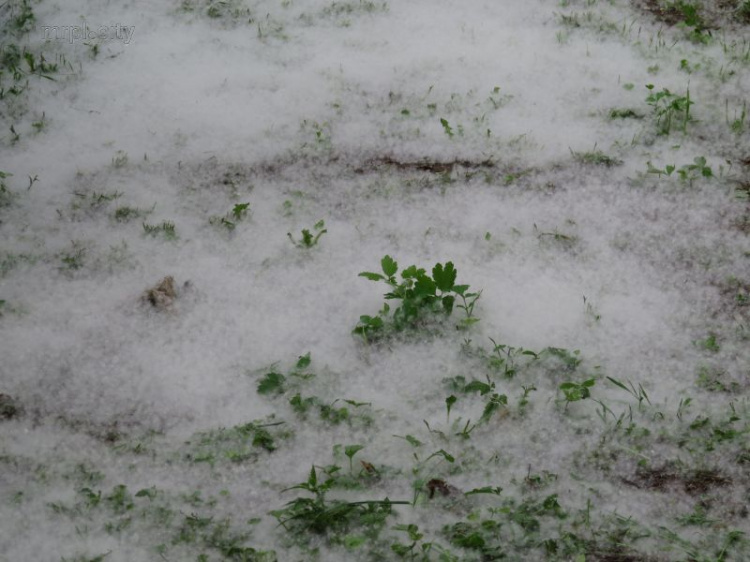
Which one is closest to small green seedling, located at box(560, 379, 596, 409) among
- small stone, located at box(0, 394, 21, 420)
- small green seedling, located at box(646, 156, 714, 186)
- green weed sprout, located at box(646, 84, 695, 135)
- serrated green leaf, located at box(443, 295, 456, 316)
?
serrated green leaf, located at box(443, 295, 456, 316)

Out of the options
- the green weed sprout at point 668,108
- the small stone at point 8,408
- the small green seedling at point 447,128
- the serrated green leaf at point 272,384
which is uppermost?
the green weed sprout at point 668,108

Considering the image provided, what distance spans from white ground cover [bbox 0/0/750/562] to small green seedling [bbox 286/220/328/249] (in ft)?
0.11

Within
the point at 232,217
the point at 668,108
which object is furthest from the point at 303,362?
the point at 668,108

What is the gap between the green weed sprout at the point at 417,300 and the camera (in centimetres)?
301

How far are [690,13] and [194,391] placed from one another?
12.7 ft

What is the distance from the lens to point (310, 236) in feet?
11.2

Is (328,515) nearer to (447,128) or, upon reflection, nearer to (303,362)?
(303,362)

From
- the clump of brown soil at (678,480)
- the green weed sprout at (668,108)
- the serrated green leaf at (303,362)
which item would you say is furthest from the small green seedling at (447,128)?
the clump of brown soil at (678,480)

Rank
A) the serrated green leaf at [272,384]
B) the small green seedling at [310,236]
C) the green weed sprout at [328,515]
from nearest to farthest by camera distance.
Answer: the green weed sprout at [328,515], the serrated green leaf at [272,384], the small green seedling at [310,236]

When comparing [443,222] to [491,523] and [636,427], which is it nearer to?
[636,427]

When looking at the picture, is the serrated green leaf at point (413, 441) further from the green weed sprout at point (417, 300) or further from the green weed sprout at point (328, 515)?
the green weed sprout at point (417, 300)

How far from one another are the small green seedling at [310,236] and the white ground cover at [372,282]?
3cm

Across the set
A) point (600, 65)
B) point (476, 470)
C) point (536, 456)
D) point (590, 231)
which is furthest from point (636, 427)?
point (600, 65)

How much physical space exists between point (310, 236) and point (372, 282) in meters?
0.40
